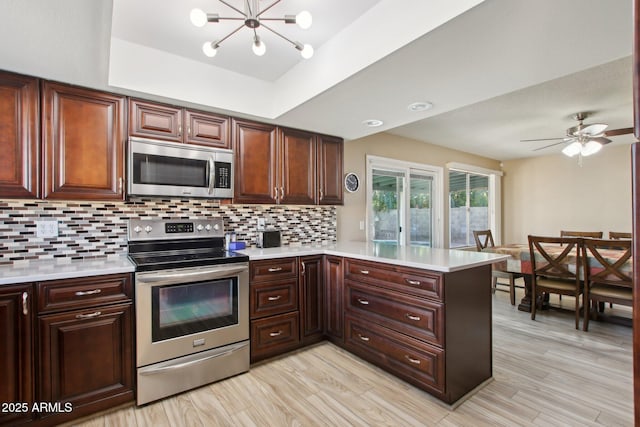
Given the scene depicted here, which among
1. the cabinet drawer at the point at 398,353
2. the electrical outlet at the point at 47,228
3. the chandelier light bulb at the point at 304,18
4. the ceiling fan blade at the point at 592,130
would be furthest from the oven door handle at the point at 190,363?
the ceiling fan blade at the point at 592,130

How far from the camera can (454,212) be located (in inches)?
221

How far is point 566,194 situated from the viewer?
5734 millimetres

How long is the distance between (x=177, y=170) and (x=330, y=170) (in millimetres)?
1619

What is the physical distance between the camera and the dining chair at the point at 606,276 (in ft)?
9.54

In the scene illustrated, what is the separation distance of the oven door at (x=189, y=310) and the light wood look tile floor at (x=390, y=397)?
325mm

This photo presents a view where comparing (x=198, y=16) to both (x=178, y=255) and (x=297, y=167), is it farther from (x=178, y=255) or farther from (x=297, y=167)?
(x=297, y=167)

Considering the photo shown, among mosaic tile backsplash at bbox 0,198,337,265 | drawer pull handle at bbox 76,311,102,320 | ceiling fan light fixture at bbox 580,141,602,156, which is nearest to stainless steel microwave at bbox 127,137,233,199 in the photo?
mosaic tile backsplash at bbox 0,198,337,265

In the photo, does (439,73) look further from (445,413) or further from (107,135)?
(107,135)

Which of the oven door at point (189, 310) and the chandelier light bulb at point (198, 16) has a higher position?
the chandelier light bulb at point (198, 16)

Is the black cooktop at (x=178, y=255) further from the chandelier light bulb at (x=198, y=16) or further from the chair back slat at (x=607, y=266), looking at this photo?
the chair back slat at (x=607, y=266)

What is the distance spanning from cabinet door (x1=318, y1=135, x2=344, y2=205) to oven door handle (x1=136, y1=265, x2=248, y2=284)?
1.35 meters

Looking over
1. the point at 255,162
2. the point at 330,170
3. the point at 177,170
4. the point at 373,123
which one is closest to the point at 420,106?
the point at 373,123

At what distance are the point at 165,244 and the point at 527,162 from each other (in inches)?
264

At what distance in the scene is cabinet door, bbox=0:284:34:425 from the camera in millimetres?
1666
